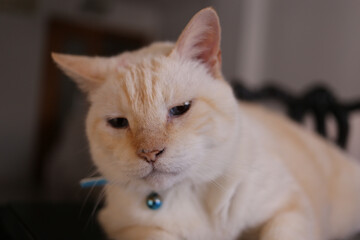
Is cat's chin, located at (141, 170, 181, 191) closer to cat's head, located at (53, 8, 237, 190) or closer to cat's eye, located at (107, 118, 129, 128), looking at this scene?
cat's head, located at (53, 8, 237, 190)

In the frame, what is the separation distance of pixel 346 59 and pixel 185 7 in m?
2.62

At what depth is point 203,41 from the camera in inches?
33.9

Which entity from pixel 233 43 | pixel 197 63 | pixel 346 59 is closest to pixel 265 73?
pixel 233 43

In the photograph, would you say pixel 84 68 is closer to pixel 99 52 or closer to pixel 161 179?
pixel 161 179

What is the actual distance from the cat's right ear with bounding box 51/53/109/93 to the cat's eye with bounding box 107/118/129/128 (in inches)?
5.6

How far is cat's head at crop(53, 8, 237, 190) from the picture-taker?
2.48 ft

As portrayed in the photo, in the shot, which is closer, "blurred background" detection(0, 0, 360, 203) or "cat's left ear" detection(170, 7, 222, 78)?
"cat's left ear" detection(170, 7, 222, 78)

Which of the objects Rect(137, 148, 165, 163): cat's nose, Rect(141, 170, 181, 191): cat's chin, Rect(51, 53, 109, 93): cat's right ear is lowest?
Rect(141, 170, 181, 191): cat's chin

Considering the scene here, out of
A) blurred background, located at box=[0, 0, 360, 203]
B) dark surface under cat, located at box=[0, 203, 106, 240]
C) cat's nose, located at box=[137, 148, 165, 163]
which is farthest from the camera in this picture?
blurred background, located at box=[0, 0, 360, 203]

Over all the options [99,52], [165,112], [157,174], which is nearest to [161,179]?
[157,174]

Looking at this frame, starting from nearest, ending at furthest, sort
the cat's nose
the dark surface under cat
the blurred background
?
1. the cat's nose
2. the dark surface under cat
3. the blurred background

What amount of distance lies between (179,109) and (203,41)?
0.20 meters

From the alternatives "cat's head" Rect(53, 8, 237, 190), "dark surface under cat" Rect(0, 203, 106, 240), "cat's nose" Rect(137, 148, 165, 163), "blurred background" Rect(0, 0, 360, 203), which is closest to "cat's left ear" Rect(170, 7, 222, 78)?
"cat's head" Rect(53, 8, 237, 190)

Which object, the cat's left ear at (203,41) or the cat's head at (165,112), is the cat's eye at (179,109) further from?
the cat's left ear at (203,41)
